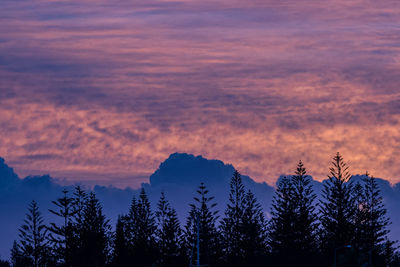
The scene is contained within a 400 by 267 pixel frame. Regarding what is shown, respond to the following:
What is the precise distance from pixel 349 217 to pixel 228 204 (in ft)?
53.9

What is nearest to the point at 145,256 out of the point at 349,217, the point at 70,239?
the point at 70,239

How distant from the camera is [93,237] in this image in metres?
80.6

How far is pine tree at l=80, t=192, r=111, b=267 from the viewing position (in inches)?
3071

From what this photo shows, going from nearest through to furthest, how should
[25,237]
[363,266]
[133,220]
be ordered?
[363,266] → [25,237] → [133,220]

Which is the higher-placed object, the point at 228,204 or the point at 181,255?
the point at 228,204

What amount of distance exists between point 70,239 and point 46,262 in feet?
29.4

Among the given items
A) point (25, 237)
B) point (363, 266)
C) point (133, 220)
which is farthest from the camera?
point (133, 220)

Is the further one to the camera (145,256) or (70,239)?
(145,256)

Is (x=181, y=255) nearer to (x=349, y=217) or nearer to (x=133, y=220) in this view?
(x=133, y=220)

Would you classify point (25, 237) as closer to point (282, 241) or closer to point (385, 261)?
point (282, 241)

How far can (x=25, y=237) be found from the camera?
7988 cm

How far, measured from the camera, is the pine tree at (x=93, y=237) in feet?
256

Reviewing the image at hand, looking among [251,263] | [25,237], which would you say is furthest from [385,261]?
[25,237]

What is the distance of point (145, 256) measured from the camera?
83062 millimetres
